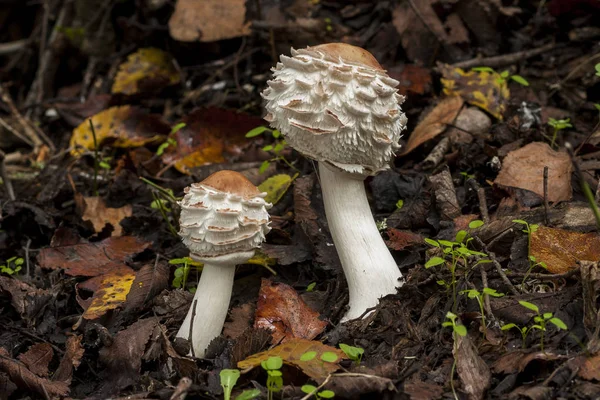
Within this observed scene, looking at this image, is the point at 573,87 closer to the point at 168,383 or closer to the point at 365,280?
the point at 365,280

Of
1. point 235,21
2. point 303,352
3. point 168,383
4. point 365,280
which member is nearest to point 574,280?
point 365,280

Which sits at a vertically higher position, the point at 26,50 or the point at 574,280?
the point at 574,280

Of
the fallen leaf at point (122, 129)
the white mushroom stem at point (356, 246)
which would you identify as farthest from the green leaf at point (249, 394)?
the fallen leaf at point (122, 129)

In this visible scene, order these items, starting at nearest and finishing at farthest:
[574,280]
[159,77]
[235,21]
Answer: [574,280], [235,21], [159,77]

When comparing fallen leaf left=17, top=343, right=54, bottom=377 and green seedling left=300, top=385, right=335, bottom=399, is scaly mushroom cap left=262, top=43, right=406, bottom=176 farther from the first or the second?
fallen leaf left=17, top=343, right=54, bottom=377

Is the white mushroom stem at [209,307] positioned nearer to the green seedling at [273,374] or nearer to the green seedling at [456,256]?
the green seedling at [273,374]

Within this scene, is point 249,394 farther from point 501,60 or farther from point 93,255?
point 501,60
